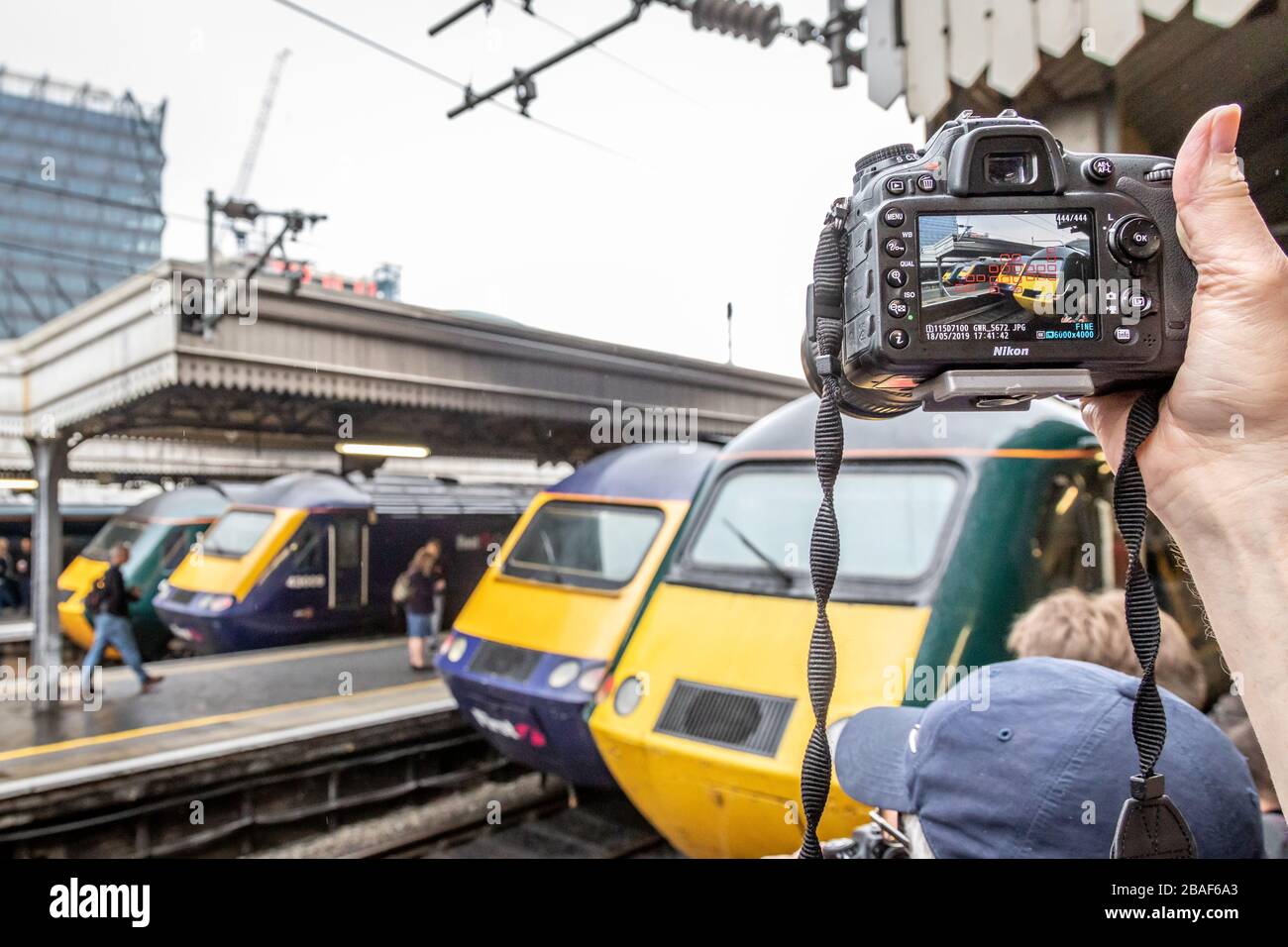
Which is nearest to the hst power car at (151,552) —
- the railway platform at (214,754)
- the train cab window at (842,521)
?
the railway platform at (214,754)

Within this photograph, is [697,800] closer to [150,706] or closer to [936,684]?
[936,684]

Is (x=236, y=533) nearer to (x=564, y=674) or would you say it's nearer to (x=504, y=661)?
(x=504, y=661)

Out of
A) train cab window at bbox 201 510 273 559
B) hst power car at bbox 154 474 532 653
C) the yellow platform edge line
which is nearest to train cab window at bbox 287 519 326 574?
hst power car at bbox 154 474 532 653

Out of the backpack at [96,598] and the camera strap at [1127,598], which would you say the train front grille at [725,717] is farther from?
the backpack at [96,598]

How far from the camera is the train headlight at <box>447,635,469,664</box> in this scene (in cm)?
481

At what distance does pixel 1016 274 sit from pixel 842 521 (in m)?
2.70

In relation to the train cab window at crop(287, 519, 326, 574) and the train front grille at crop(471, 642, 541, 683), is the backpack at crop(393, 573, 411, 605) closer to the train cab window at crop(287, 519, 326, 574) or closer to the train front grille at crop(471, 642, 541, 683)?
the train cab window at crop(287, 519, 326, 574)

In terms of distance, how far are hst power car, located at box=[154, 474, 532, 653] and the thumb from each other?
9602 millimetres

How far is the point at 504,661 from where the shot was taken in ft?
14.9

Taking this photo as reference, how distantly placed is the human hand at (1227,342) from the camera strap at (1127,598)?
0.17 feet

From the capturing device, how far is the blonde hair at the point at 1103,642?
188cm

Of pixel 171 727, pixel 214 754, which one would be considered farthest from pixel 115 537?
pixel 214 754
